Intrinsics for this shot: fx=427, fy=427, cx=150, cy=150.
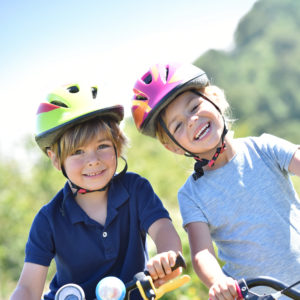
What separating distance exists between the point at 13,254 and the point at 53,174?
322cm

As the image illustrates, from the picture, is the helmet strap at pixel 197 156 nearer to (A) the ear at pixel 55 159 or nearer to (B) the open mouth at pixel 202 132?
(B) the open mouth at pixel 202 132

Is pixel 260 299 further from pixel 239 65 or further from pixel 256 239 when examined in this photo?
pixel 239 65

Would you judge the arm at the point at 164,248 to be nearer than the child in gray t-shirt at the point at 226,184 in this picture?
Yes

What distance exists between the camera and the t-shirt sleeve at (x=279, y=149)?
10.4 feet

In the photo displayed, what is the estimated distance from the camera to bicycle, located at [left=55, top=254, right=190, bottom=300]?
230 cm

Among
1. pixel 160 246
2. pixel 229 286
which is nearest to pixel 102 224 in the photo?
pixel 160 246

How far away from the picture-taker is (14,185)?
655 inches

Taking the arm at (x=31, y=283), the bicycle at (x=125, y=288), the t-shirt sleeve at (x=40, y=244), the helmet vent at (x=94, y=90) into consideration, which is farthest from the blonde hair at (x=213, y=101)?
the arm at (x=31, y=283)

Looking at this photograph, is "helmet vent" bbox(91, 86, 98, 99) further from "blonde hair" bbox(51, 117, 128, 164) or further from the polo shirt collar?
the polo shirt collar

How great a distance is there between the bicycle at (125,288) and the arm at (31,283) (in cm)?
87

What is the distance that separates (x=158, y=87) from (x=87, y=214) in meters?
1.18

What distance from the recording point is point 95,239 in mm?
3369

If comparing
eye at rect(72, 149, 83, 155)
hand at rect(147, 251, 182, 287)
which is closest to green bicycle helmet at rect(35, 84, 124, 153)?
eye at rect(72, 149, 83, 155)

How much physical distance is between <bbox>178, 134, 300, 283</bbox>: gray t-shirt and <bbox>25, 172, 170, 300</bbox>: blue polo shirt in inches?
14.2
